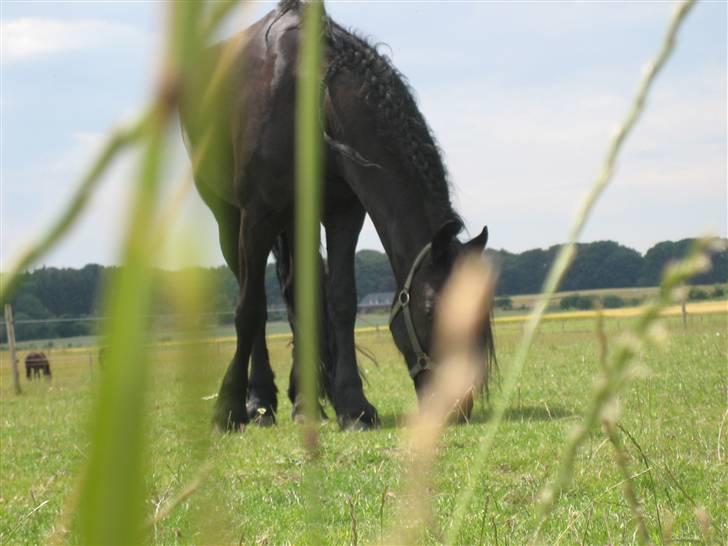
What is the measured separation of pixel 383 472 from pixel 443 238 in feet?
4.70

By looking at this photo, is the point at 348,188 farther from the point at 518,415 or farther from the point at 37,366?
the point at 37,366

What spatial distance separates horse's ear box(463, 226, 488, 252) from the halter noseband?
22 centimetres

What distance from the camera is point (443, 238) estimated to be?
562 cm

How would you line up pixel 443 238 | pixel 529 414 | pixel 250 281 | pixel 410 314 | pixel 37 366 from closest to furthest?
pixel 443 238, pixel 410 314, pixel 250 281, pixel 529 414, pixel 37 366

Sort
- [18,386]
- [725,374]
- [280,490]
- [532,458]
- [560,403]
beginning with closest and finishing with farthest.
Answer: [280,490] → [532,458] → [560,403] → [725,374] → [18,386]

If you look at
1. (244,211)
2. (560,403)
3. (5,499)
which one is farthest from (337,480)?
(560,403)

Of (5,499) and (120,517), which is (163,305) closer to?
(120,517)

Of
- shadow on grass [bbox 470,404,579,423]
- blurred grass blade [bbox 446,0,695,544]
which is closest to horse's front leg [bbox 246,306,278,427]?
shadow on grass [bbox 470,404,579,423]

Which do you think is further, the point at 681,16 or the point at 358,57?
the point at 358,57

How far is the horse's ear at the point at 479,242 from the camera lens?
18.7 feet

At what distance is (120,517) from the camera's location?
0.75 ft

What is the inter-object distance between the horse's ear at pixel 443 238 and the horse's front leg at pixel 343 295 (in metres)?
1.16

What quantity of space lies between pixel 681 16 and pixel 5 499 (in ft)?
16.1

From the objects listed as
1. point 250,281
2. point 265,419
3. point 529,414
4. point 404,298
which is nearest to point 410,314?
point 404,298
